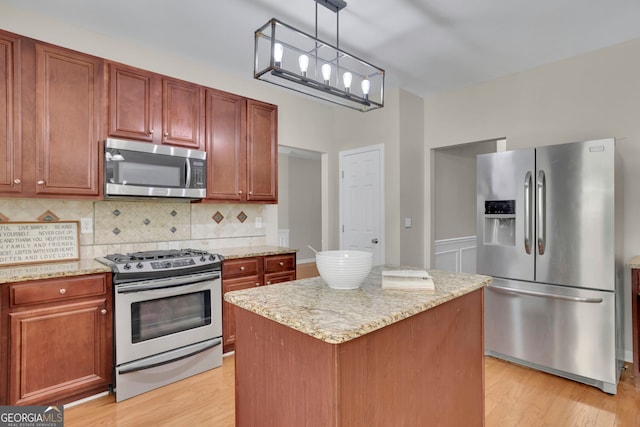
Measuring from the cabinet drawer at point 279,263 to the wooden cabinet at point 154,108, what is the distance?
1.21 metres

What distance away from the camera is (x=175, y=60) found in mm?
3172

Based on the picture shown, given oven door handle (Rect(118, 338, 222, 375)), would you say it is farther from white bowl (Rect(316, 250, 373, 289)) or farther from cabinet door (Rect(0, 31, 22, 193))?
white bowl (Rect(316, 250, 373, 289))

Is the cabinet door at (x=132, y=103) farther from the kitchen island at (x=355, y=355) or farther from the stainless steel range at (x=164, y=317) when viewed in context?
the kitchen island at (x=355, y=355)

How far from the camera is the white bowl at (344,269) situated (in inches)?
57.5

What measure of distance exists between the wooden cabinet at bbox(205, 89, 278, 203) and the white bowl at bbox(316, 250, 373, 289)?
194 centimetres

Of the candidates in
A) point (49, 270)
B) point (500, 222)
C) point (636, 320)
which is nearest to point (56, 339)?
point (49, 270)

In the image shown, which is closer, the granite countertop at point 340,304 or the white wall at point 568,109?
the granite countertop at point 340,304

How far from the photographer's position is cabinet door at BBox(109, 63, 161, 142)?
255cm

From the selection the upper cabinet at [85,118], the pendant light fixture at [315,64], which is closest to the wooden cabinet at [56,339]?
the upper cabinet at [85,118]

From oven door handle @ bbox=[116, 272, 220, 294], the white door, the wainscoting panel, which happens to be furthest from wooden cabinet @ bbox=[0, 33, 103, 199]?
the wainscoting panel

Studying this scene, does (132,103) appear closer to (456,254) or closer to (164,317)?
(164,317)

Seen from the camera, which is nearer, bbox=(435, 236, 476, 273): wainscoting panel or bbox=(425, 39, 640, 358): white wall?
bbox=(425, 39, 640, 358): white wall

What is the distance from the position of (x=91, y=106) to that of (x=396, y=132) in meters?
2.94

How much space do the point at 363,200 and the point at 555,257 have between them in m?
2.17
